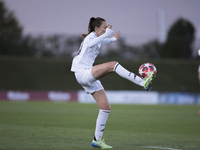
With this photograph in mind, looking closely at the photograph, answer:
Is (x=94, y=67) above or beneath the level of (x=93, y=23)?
beneath

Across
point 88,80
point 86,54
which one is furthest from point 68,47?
point 88,80

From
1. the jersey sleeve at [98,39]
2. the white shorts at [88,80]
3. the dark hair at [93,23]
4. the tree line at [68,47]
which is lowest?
the tree line at [68,47]

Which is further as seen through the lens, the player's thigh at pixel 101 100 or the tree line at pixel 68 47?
the tree line at pixel 68 47

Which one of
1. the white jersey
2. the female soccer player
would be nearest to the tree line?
the female soccer player

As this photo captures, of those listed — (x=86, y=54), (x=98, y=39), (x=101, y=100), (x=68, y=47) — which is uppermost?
(x=98, y=39)

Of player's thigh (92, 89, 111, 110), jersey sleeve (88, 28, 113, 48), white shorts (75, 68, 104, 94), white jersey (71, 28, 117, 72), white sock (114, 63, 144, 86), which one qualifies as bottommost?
player's thigh (92, 89, 111, 110)

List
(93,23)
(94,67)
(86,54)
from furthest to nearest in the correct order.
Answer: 1. (93,23)
2. (86,54)
3. (94,67)

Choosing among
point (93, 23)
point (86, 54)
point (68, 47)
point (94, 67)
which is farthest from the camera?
point (68, 47)

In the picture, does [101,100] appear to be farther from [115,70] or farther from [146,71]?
[146,71]

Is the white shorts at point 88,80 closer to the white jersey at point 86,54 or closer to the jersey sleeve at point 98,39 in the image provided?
the white jersey at point 86,54

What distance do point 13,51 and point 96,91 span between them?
37014 millimetres

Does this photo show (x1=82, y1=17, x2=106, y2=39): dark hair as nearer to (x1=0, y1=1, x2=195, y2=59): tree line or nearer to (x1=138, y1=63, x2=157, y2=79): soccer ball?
(x1=138, y1=63, x2=157, y2=79): soccer ball

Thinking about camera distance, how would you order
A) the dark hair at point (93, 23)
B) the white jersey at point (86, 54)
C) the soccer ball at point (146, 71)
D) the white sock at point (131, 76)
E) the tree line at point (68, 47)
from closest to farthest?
the white sock at point (131, 76) < the soccer ball at point (146, 71) < the white jersey at point (86, 54) < the dark hair at point (93, 23) < the tree line at point (68, 47)

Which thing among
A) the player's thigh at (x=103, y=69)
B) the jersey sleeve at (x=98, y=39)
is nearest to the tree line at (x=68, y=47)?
A: the jersey sleeve at (x=98, y=39)
